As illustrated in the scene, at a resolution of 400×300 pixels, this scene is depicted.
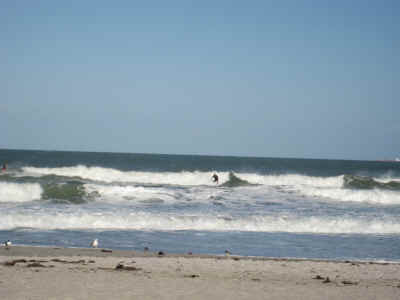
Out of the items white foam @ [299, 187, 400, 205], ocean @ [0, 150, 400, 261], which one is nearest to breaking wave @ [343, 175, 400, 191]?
white foam @ [299, 187, 400, 205]

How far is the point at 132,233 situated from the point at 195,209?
533 centimetres

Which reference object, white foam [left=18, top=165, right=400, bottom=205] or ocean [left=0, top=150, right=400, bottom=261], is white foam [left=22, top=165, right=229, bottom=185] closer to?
white foam [left=18, top=165, right=400, bottom=205]

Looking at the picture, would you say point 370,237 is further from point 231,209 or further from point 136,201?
point 136,201

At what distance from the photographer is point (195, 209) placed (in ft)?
62.7

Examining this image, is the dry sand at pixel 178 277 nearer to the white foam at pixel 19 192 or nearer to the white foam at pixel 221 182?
the white foam at pixel 19 192

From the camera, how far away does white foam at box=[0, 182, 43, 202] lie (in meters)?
21.3

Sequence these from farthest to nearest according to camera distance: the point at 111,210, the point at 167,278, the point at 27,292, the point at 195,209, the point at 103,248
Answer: the point at 195,209 < the point at 111,210 < the point at 103,248 < the point at 167,278 < the point at 27,292

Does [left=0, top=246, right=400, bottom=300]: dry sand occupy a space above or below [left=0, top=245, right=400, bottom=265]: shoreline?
above

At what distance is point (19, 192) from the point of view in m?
22.4

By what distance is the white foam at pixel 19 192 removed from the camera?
2130 cm

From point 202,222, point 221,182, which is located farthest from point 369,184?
point 202,222

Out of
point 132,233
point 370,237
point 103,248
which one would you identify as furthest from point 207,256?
point 370,237

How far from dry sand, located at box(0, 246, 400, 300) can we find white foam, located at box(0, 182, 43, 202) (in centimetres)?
1099

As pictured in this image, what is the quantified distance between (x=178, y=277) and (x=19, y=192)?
1615 centimetres
